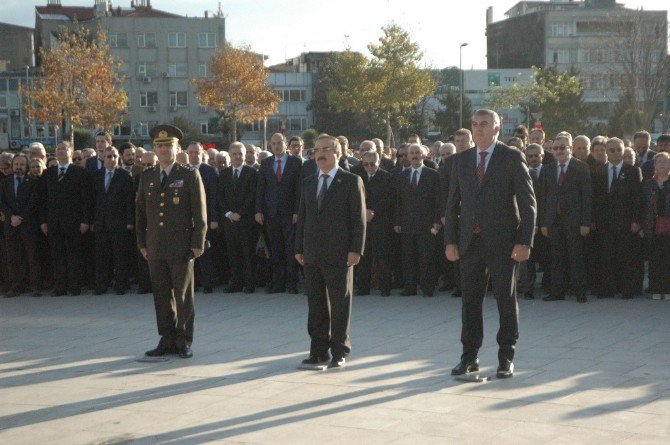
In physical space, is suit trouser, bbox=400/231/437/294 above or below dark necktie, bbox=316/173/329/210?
below

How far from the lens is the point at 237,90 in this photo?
6888cm

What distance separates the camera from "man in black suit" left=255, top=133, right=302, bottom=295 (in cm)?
1465

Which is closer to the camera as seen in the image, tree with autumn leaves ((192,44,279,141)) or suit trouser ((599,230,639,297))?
suit trouser ((599,230,639,297))

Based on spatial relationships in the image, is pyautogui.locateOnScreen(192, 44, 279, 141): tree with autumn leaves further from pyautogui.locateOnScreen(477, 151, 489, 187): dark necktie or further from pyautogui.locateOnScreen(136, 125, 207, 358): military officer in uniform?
pyautogui.locateOnScreen(477, 151, 489, 187): dark necktie

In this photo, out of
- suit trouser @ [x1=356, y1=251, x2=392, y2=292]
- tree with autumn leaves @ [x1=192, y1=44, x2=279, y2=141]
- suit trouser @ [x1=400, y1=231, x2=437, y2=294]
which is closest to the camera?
suit trouser @ [x1=400, y1=231, x2=437, y2=294]

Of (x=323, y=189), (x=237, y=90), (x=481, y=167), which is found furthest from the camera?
(x=237, y=90)

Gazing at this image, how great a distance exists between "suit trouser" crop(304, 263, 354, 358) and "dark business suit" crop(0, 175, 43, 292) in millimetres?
7420

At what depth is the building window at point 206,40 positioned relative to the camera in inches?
3944

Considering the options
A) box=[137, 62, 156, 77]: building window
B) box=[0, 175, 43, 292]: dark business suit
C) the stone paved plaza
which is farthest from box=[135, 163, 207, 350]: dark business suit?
box=[137, 62, 156, 77]: building window

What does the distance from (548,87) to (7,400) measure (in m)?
66.1

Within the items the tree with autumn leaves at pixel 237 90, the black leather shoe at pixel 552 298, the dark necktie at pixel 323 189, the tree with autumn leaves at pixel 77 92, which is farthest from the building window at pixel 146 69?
the dark necktie at pixel 323 189

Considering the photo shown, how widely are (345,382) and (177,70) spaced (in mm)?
94436

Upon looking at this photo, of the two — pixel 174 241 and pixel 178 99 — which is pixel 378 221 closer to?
pixel 174 241

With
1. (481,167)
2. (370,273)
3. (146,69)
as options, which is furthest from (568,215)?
(146,69)
